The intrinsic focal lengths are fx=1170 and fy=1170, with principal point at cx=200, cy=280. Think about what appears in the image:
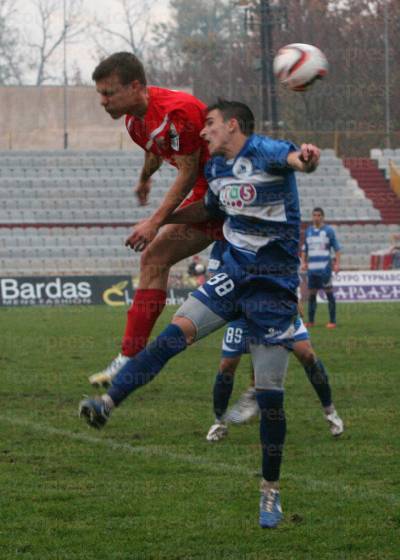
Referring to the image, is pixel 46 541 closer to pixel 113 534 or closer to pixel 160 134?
pixel 113 534

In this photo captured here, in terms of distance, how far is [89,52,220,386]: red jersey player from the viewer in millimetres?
6723

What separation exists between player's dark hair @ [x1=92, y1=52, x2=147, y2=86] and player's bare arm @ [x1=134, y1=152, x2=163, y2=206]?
90 cm

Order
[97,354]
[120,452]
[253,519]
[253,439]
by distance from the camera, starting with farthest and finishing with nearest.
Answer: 1. [97,354]
2. [253,439]
3. [120,452]
4. [253,519]

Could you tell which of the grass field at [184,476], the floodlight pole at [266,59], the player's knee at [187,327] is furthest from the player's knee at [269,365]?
the floodlight pole at [266,59]

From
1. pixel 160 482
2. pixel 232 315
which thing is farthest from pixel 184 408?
pixel 232 315

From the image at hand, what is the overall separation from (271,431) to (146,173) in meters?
2.29

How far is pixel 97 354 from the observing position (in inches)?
609

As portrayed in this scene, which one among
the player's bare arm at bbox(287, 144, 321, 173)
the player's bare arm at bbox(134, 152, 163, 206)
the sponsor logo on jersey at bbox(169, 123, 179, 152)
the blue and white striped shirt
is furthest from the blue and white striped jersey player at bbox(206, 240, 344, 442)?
the blue and white striped shirt

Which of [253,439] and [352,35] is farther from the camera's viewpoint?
[352,35]

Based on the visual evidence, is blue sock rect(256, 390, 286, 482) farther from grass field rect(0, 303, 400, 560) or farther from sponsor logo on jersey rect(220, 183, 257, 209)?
sponsor logo on jersey rect(220, 183, 257, 209)

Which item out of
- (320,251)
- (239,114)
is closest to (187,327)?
(239,114)

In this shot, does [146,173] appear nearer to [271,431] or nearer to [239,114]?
[239,114]

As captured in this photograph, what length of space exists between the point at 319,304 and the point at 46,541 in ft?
77.6

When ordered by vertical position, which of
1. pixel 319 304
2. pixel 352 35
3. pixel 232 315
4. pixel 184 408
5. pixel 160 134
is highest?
pixel 352 35
